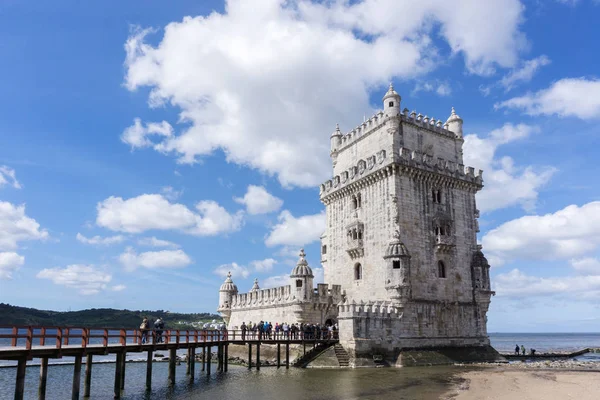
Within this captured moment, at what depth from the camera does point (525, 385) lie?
26609mm

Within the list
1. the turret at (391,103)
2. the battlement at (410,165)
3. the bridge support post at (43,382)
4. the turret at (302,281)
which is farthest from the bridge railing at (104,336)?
the turret at (391,103)

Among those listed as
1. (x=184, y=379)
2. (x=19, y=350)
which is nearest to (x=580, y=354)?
(x=184, y=379)

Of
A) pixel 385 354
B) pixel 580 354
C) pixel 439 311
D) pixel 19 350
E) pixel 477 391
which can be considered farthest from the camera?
pixel 580 354

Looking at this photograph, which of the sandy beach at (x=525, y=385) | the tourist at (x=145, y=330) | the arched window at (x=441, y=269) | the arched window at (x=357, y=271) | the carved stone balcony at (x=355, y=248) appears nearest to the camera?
the sandy beach at (x=525, y=385)

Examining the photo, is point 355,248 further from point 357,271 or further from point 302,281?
point 302,281

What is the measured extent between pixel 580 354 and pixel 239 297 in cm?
4388

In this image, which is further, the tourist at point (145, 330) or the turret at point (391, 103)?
the turret at point (391, 103)

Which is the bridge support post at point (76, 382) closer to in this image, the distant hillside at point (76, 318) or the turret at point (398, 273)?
the turret at point (398, 273)

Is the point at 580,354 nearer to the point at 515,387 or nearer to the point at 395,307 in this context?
the point at 395,307

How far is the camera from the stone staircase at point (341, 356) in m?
34.2

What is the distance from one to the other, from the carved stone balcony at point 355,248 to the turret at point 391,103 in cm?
1087

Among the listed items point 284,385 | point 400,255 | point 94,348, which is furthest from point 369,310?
point 94,348

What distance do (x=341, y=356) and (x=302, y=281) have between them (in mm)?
7873

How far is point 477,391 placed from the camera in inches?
971
